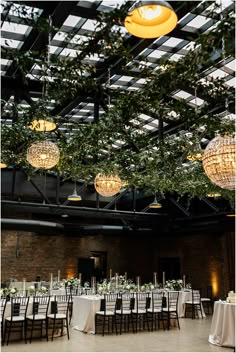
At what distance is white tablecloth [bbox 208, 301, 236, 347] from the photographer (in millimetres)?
7676

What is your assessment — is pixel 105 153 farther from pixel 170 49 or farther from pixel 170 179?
pixel 170 49

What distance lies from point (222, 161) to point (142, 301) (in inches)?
286

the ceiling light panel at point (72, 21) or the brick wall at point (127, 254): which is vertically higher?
the ceiling light panel at point (72, 21)

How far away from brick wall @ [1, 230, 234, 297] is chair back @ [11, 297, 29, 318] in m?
7.29

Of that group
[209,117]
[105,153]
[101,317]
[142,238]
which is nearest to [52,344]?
[101,317]

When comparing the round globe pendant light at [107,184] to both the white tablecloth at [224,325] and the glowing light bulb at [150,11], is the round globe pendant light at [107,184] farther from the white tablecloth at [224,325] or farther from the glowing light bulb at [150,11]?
the glowing light bulb at [150,11]

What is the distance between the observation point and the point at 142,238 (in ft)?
62.5

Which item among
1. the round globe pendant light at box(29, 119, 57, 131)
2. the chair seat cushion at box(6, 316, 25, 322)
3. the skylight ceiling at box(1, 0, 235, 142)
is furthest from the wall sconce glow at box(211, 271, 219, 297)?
the round globe pendant light at box(29, 119, 57, 131)

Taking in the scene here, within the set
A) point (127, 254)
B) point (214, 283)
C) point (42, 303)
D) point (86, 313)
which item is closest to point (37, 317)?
point (42, 303)

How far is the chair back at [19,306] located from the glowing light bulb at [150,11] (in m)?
6.75

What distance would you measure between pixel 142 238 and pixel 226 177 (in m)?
15.4

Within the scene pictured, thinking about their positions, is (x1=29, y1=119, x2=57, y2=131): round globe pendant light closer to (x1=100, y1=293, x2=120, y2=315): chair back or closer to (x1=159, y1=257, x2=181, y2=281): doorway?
(x1=100, y1=293, x2=120, y2=315): chair back

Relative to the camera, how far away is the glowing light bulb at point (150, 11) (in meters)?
2.68

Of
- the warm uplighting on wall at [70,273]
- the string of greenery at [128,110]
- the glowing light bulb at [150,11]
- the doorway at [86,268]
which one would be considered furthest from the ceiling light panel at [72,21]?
the doorway at [86,268]
